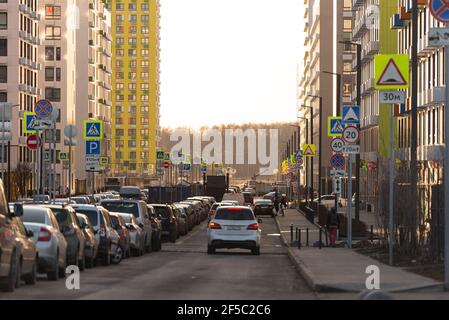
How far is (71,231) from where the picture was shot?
2794cm

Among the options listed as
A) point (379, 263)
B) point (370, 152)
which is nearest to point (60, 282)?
point (379, 263)

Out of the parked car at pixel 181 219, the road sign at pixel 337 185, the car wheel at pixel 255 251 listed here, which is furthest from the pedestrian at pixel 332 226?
the parked car at pixel 181 219

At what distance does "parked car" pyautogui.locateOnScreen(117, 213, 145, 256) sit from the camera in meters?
39.4

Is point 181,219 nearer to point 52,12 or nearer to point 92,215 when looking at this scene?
point 92,215

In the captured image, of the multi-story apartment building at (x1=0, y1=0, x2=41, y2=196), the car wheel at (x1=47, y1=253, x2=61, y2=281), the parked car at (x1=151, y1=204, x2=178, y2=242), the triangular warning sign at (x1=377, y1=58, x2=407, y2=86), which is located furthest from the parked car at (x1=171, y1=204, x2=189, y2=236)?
the multi-story apartment building at (x1=0, y1=0, x2=41, y2=196)

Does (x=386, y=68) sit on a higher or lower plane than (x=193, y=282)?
higher

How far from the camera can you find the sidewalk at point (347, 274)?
2203cm

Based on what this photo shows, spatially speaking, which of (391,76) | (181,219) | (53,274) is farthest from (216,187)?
(53,274)

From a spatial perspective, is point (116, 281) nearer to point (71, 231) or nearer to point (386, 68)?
point (71, 231)

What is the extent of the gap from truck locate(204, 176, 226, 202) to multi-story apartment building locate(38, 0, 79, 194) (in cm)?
3311

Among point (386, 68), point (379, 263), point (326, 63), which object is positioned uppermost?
point (326, 63)

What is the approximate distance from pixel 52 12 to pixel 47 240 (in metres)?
137
